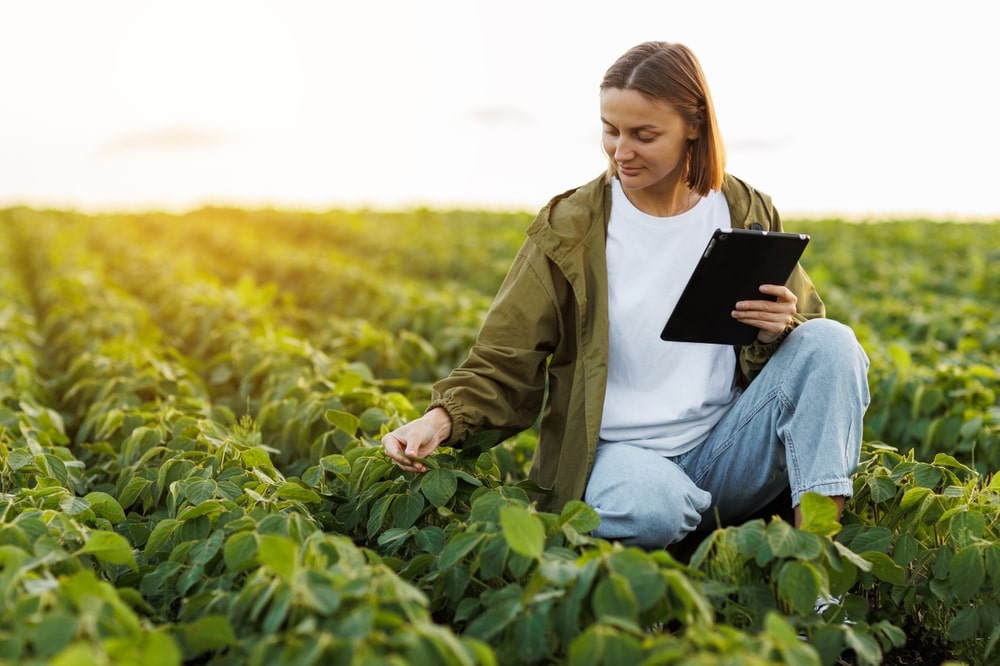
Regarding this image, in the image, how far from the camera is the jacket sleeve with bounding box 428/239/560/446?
2371 mm

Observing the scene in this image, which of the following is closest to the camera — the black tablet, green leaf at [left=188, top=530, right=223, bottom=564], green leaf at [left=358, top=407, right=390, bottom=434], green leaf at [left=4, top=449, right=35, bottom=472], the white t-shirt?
green leaf at [left=188, top=530, right=223, bottom=564]

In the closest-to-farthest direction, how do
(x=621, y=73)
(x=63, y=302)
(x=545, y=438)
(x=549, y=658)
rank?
(x=549, y=658)
(x=621, y=73)
(x=545, y=438)
(x=63, y=302)

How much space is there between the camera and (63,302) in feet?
20.6

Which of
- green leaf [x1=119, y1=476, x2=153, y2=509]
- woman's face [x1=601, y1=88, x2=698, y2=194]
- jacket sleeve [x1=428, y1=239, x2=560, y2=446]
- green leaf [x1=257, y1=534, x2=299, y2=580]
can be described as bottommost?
green leaf [x1=119, y1=476, x2=153, y2=509]

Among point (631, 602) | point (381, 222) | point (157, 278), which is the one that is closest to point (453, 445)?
point (631, 602)

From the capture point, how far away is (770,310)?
2316 mm

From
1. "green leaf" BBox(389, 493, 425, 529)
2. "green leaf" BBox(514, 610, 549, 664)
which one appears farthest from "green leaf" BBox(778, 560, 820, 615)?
"green leaf" BBox(389, 493, 425, 529)

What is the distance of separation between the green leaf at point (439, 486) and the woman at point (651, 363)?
0.17 ft

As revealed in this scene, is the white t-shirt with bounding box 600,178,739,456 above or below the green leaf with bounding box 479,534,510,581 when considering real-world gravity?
above

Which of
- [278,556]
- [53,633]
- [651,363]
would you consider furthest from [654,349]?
[53,633]

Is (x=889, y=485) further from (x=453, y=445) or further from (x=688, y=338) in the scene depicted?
(x=453, y=445)

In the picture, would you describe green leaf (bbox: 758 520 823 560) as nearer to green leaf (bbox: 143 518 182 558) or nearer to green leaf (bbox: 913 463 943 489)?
green leaf (bbox: 913 463 943 489)

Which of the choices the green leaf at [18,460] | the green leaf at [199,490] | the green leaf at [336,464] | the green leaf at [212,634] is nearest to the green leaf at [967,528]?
the green leaf at [336,464]

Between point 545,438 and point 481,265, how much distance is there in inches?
232
